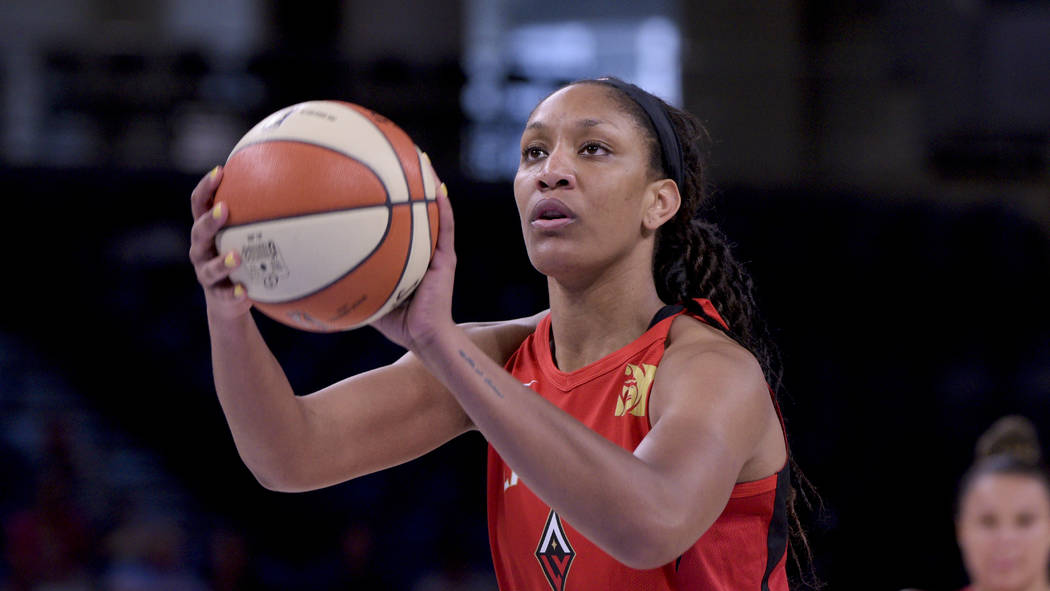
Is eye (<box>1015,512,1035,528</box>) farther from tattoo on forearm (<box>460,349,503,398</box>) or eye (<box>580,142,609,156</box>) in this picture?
tattoo on forearm (<box>460,349,503,398</box>)

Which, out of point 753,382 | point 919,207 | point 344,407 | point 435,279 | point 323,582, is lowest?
point 323,582

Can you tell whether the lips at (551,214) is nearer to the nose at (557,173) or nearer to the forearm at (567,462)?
the nose at (557,173)

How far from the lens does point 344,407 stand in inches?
95.6

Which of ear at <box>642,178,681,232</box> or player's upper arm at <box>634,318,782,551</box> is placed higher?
ear at <box>642,178,681,232</box>

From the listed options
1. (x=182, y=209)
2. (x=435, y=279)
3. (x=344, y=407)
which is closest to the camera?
(x=435, y=279)

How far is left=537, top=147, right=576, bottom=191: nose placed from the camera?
2250mm

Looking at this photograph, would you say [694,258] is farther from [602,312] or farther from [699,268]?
[602,312]

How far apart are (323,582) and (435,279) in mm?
4709

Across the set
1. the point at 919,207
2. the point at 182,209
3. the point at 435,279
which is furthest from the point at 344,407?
the point at 919,207

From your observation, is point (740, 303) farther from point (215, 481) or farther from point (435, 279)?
point (215, 481)

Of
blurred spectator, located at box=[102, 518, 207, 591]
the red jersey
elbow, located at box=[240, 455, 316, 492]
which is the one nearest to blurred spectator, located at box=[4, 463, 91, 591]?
blurred spectator, located at box=[102, 518, 207, 591]

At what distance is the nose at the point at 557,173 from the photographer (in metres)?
2.25

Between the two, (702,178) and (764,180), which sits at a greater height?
(702,178)

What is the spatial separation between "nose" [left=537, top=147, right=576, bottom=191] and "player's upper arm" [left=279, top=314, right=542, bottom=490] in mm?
485
